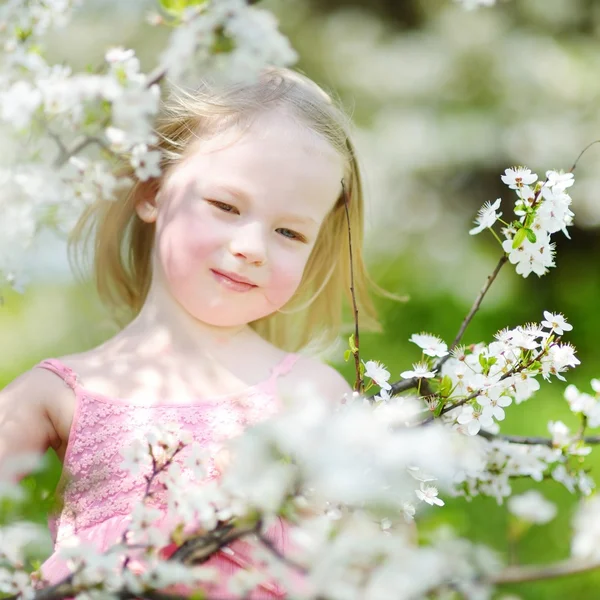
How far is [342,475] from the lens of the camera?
3.26 feet

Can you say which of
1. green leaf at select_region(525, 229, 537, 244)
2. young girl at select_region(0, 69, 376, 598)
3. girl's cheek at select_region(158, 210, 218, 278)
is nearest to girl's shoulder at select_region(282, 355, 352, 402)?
young girl at select_region(0, 69, 376, 598)

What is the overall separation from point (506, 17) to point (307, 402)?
26.9ft

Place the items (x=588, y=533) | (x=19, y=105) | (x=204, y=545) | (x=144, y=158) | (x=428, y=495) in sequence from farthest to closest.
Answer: (x=428, y=495)
(x=144, y=158)
(x=19, y=105)
(x=204, y=545)
(x=588, y=533)

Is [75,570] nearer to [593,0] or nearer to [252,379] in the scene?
[252,379]

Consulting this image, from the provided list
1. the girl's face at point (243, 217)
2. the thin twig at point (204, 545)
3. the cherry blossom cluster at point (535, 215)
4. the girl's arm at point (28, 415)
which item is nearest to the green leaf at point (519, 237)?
the cherry blossom cluster at point (535, 215)

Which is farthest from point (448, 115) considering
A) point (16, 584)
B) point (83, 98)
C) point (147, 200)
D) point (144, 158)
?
point (16, 584)

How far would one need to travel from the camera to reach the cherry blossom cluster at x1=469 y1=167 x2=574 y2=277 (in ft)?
6.41

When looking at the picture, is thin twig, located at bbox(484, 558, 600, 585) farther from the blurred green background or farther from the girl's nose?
the blurred green background

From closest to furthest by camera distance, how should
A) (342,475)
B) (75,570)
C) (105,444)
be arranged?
(342,475), (75,570), (105,444)

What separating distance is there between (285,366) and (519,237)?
0.68m

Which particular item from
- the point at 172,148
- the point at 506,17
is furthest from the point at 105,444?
the point at 506,17

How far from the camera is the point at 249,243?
6.80ft

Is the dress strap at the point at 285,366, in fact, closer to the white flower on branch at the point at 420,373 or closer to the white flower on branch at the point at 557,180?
the white flower on branch at the point at 420,373

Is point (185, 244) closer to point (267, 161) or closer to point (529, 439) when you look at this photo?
point (267, 161)
